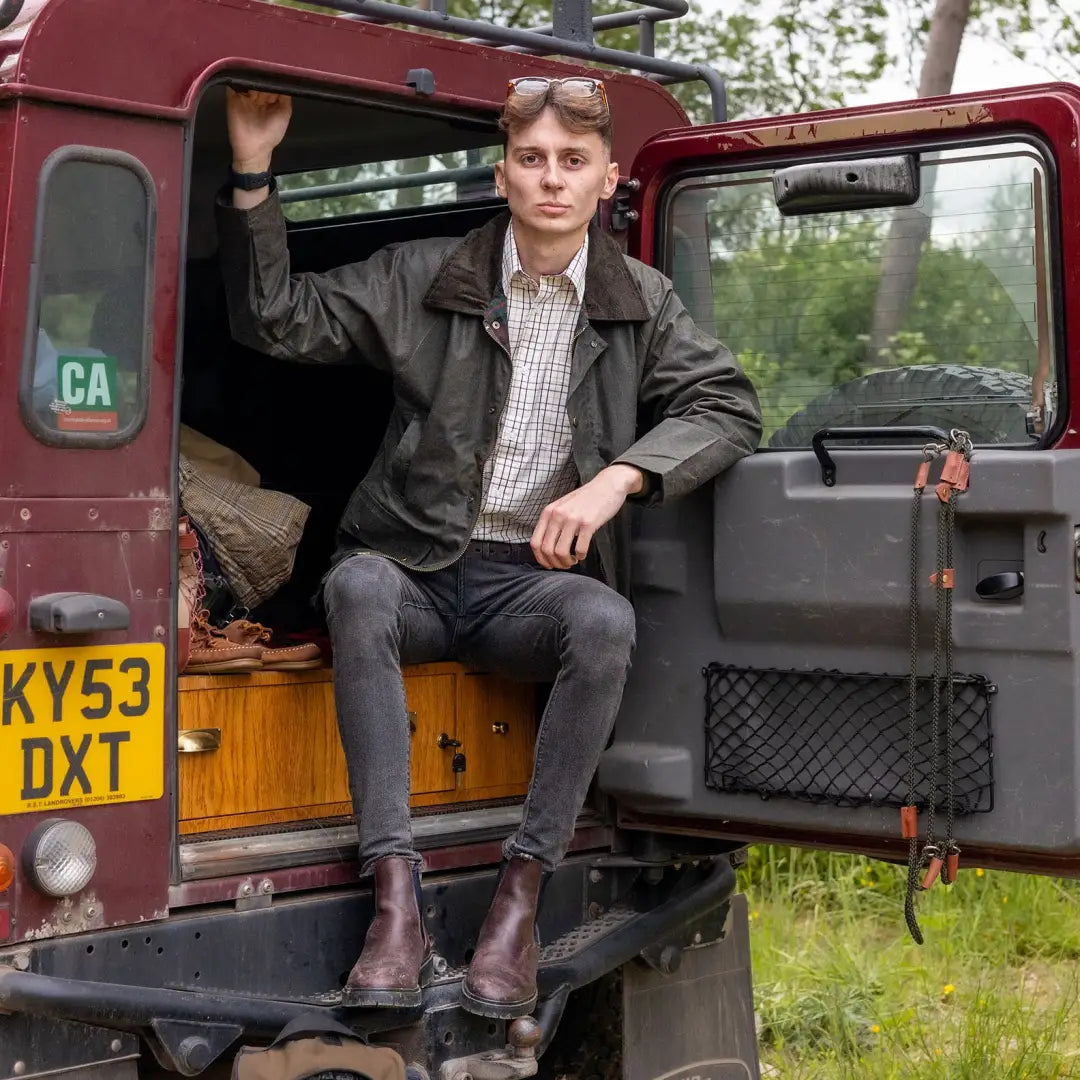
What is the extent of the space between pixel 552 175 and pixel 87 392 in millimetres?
1087

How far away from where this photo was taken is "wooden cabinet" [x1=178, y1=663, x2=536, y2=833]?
335cm

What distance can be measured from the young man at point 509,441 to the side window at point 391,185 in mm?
537

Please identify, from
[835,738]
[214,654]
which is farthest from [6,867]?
[835,738]

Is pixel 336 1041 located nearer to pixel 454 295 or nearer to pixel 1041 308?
pixel 454 295

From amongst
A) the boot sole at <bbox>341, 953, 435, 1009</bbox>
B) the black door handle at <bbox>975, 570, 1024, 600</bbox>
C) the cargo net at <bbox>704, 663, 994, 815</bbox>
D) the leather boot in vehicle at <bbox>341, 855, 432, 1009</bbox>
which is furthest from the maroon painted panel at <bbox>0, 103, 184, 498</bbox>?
the black door handle at <bbox>975, 570, 1024, 600</bbox>

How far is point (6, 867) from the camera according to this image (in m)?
2.83

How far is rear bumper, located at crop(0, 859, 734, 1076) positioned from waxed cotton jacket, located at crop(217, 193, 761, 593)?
71 centimetres

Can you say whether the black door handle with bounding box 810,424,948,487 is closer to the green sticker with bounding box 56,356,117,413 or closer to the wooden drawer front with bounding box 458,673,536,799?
the wooden drawer front with bounding box 458,673,536,799

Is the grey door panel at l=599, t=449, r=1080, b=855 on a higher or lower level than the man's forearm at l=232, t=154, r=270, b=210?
lower

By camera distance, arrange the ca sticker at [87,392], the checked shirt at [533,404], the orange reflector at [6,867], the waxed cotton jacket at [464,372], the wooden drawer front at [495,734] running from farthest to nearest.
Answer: the wooden drawer front at [495,734] < the checked shirt at [533,404] < the waxed cotton jacket at [464,372] < the ca sticker at [87,392] < the orange reflector at [6,867]

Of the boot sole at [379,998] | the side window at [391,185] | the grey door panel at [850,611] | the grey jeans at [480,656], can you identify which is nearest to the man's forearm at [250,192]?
the grey jeans at [480,656]

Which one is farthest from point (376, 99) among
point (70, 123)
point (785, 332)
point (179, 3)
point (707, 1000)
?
point (707, 1000)

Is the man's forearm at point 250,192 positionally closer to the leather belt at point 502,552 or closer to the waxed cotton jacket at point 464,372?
the waxed cotton jacket at point 464,372

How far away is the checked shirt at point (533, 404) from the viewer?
362 centimetres
